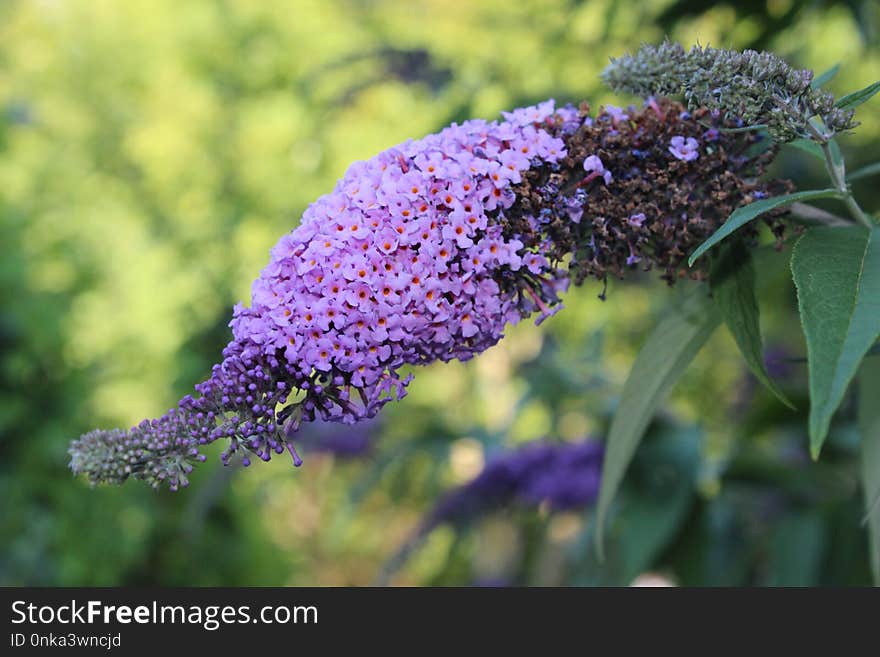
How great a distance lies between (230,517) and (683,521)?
404 cm

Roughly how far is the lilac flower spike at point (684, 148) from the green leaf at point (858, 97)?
0.23 metres

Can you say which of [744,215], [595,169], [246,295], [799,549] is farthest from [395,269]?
[246,295]

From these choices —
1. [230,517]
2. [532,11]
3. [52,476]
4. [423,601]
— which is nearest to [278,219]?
[230,517]

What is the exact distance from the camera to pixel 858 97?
1.25 metres

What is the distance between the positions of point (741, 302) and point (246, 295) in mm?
7708

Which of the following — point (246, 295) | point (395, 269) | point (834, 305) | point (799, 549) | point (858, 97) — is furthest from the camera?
point (246, 295)

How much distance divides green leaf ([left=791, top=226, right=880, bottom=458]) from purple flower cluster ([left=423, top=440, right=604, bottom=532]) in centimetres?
227

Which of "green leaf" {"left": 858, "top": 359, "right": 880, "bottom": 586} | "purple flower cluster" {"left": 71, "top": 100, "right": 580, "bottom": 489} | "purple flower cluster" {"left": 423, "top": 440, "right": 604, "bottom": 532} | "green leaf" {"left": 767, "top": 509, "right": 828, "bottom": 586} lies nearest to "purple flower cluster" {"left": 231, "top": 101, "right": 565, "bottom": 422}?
"purple flower cluster" {"left": 71, "top": 100, "right": 580, "bottom": 489}

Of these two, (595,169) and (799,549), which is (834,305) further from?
(799,549)

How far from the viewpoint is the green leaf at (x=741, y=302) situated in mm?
1324

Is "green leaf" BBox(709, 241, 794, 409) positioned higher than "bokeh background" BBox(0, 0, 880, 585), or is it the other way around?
"bokeh background" BBox(0, 0, 880, 585)

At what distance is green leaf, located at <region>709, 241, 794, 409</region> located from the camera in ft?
4.34

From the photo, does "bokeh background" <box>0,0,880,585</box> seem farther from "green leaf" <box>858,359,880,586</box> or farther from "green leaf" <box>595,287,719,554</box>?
"green leaf" <box>858,359,880,586</box>

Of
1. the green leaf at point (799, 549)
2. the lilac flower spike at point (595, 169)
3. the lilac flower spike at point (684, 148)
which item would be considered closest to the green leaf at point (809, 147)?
the lilac flower spike at point (684, 148)
